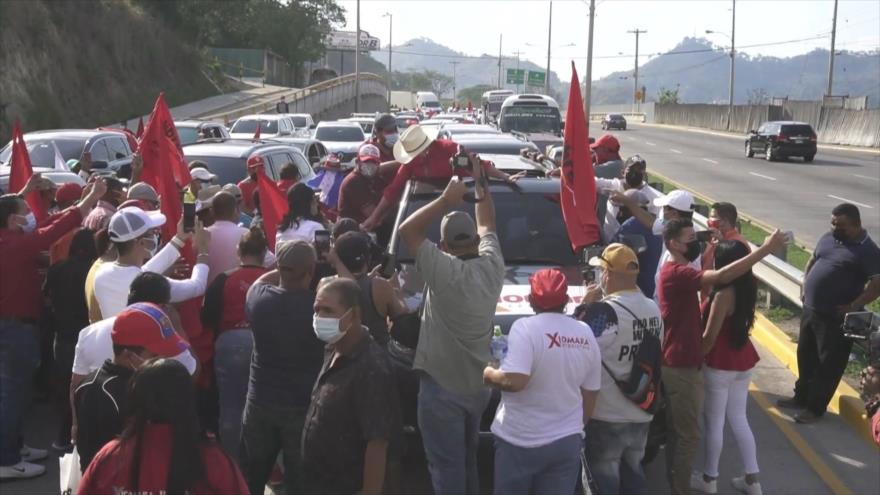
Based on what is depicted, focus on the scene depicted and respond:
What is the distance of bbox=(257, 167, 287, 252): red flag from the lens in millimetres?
8180

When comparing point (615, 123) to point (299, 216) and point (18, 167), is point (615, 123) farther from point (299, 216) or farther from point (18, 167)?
point (299, 216)

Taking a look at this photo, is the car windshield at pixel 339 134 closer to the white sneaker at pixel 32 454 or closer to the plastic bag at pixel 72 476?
the white sneaker at pixel 32 454

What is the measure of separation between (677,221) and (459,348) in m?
1.83

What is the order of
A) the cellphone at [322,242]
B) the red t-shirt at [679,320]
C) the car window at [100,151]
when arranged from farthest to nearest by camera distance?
the car window at [100,151] → the cellphone at [322,242] → the red t-shirt at [679,320]

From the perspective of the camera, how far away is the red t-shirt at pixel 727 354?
252 inches

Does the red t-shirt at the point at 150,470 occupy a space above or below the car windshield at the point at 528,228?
below

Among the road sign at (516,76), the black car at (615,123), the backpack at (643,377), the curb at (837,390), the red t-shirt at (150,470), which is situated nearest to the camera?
the red t-shirt at (150,470)

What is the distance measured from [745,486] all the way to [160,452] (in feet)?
14.9

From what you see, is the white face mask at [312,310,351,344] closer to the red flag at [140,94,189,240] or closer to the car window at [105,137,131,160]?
the red flag at [140,94,189,240]

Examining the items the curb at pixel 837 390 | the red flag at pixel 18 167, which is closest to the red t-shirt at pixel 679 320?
the curb at pixel 837 390

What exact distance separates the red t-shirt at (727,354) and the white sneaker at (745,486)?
797 millimetres

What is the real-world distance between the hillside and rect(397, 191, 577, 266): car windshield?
Answer: 24.8 metres

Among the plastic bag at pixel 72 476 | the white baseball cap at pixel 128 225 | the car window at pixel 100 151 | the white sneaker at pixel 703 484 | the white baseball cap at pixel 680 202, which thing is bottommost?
the white sneaker at pixel 703 484

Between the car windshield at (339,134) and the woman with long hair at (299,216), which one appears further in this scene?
the car windshield at (339,134)
